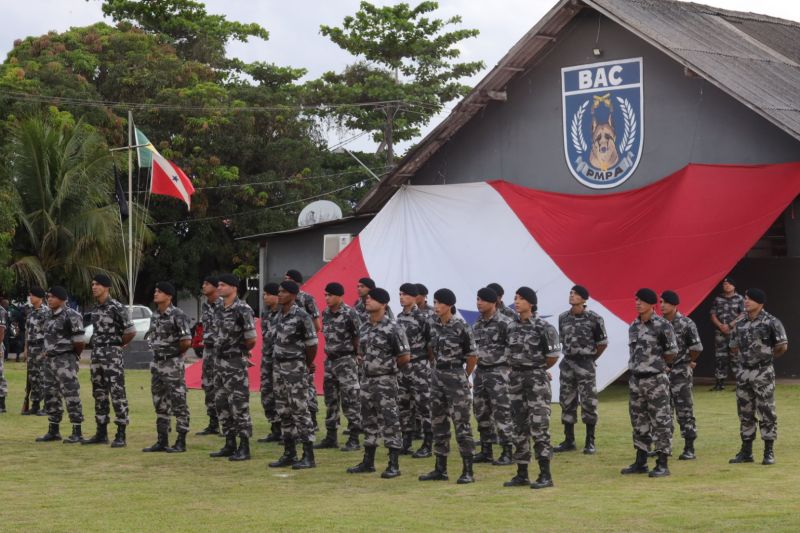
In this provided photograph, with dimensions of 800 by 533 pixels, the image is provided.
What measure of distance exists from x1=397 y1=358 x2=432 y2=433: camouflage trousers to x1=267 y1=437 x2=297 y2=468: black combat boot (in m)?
1.49

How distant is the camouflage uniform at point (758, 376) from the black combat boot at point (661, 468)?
1.22m

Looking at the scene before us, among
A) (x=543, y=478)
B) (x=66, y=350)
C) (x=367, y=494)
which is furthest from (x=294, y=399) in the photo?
(x=66, y=350)

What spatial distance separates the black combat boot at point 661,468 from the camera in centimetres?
1145

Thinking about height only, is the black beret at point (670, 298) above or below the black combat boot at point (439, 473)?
above

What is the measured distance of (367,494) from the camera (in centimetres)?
1065

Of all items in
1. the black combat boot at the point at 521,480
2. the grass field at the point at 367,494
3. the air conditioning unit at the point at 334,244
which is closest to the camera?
the grass field at the point at 367,494

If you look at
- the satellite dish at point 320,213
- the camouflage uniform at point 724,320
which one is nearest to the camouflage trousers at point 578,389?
the camouflage uniform at point 724,320

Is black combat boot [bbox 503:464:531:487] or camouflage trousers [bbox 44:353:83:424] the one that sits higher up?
camouflage trousers [bbox 44:353:83:424]

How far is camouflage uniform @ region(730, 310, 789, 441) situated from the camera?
12227 millimetres

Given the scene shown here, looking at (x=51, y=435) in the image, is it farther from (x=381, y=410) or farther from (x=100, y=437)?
(x=381, y=410)

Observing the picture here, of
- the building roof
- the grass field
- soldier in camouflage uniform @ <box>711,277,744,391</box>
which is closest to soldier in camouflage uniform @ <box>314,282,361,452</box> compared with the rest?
the grass field

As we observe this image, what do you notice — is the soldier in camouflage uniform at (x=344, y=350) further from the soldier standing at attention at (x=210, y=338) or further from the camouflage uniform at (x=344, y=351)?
the soldier standing at attention at (x=210, y=338)

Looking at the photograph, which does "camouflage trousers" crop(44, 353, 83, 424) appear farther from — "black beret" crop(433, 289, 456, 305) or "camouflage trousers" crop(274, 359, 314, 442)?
"black beret" crop(433, 289, 456, 305)

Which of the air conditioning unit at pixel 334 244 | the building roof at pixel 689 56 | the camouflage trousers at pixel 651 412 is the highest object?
the building roof at pixel 689 56
